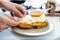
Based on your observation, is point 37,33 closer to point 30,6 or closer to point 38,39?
point 38,39

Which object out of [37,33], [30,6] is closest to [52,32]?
[37,33]

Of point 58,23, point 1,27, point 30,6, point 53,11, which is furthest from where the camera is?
point 30,6

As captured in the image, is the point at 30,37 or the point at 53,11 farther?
the point at 53,11

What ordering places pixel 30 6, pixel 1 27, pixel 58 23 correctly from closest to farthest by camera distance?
pixel 1 27
pixel 58 23
pixel 30 6

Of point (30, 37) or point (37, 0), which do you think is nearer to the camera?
point (30, 37)

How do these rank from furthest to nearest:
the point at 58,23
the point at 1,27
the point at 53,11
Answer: the point at 53,11
the point at 58,23
the point at 1,27

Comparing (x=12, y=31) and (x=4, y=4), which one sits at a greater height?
(x=4, y=4)

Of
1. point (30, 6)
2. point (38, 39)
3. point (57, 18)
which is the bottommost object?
point (38, 39)

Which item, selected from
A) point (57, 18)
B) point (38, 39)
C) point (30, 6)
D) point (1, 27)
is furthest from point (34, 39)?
point (30, 6)

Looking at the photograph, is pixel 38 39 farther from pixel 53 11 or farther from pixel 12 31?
pixel 53 11
